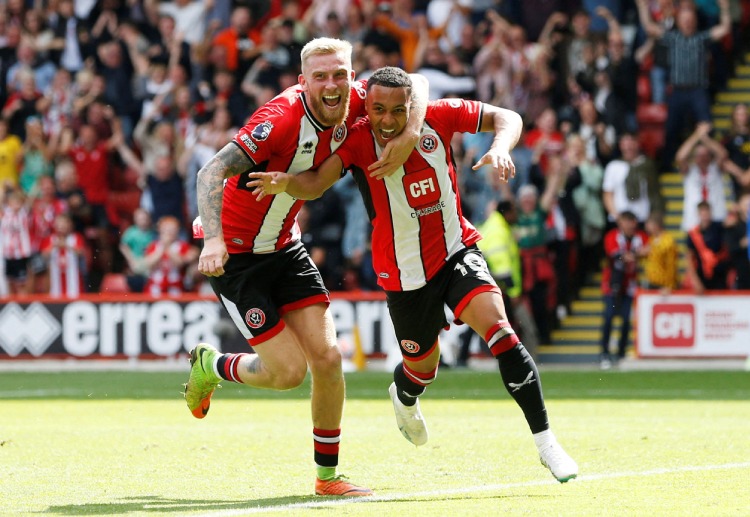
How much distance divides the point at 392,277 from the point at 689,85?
40.7 ft

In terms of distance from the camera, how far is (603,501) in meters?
7.33

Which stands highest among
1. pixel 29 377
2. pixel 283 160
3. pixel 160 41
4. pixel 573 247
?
pixel 160 41

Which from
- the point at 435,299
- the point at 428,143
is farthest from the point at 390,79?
the point at 435,299

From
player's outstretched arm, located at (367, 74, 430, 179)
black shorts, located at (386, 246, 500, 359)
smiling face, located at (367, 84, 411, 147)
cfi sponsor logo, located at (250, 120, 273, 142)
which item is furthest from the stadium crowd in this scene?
cfi sponsor logo, located at (250, 120, 273, 142)

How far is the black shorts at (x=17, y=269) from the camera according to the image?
21.2m

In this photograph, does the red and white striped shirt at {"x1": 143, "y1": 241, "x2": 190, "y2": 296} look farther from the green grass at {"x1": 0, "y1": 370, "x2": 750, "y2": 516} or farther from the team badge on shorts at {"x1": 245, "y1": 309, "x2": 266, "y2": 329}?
the team badge on shorts at {"x1": 245, "y1": 309, "x2": 266, "y2": 329}

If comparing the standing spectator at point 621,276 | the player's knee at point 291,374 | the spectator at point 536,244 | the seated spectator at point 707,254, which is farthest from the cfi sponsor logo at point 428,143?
the seated spectator at point 707,254

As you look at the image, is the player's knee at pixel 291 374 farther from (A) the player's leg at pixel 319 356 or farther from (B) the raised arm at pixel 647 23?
(B) the raised arm at pixel 647 23

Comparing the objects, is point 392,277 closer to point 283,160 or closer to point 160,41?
point 283,160

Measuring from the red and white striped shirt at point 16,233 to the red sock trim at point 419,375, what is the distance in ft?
43.0

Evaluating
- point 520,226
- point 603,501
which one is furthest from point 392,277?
point 520,226

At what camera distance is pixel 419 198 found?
27.2 ft

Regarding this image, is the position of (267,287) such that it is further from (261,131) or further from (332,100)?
(332,100)

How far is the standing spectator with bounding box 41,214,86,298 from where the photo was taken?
20984mm
